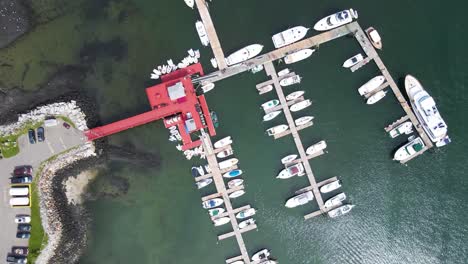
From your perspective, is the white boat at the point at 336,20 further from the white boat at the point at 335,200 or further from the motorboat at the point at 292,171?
the white boat at the point at 335,200

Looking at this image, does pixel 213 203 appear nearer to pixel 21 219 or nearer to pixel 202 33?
pixel 202 33

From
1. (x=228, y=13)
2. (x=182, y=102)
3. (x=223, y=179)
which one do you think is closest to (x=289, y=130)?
(x=223, y=179)

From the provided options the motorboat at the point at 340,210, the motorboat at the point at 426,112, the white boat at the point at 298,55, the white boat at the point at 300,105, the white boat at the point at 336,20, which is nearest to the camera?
the motorboat at the point at 426,112

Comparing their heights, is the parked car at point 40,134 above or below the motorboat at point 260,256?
above

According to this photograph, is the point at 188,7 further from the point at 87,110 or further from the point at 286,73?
the point at 87,110

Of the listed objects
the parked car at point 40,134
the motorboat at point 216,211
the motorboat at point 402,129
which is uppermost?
the parked car at point 40,134

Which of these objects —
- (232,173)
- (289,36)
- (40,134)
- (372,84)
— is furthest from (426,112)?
(40,134)

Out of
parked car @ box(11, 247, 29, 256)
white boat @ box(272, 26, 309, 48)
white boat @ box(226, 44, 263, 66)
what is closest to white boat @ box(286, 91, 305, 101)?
white boat @ box(272, 26, 309, 48)

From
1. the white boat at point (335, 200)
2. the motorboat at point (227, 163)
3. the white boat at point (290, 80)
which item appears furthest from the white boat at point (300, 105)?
the white boat at point (335, 200)
